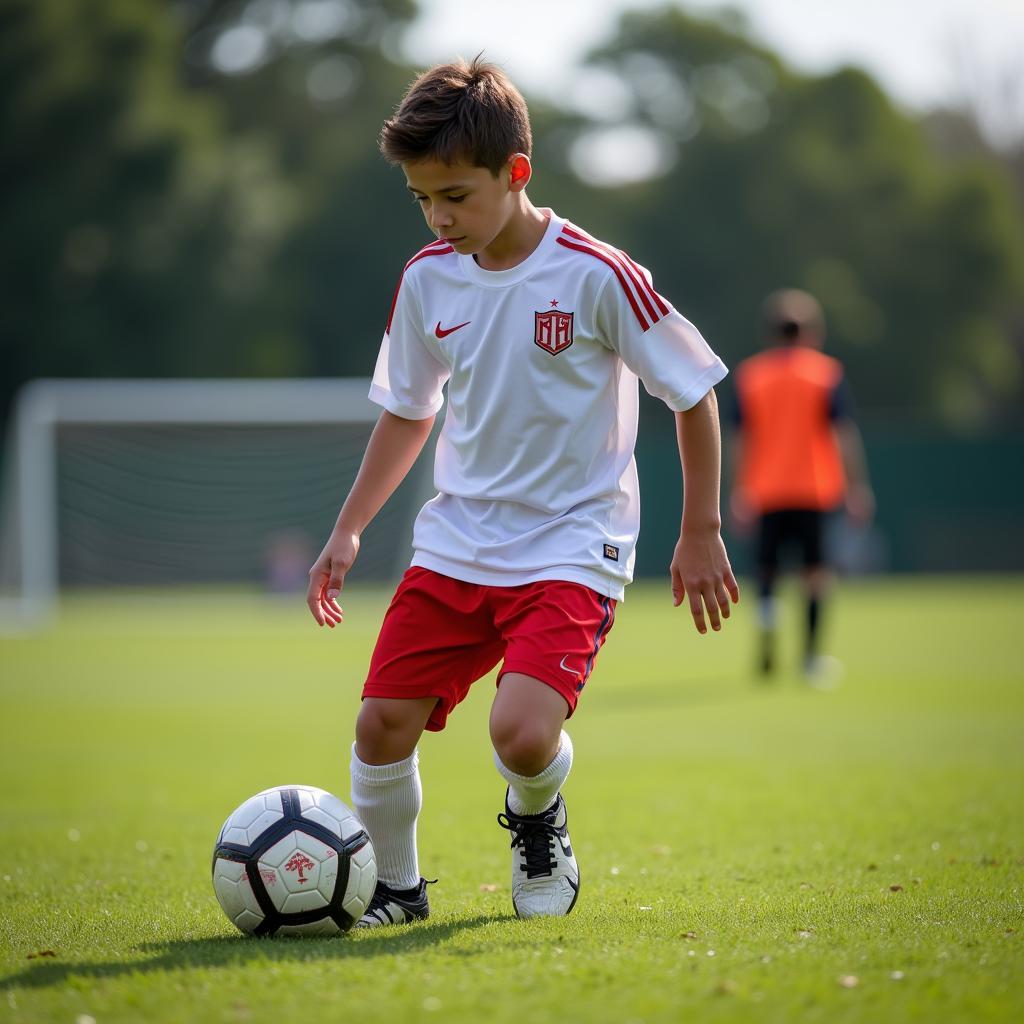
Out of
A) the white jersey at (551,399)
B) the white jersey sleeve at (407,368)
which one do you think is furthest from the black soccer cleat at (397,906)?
the white jersey sleeve at (407,368)

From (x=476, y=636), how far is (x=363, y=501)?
51 cm

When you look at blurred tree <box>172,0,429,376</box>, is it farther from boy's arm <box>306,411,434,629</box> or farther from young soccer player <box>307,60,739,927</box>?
young soccer player <box>307,60,739,927</box>

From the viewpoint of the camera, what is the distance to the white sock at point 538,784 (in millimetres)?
3744

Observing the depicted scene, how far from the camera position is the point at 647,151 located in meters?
43.1

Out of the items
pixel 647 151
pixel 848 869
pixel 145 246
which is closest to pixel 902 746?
pixel 848 869

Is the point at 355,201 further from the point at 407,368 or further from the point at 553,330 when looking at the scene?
the point at 553,330

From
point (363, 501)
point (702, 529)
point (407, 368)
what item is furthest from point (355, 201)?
point (702, 529)

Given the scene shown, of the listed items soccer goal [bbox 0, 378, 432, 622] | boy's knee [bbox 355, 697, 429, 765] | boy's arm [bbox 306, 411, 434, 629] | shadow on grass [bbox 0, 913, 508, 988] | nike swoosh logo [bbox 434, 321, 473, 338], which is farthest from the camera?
soccer goal [bbox 0, 378, 432, 622]

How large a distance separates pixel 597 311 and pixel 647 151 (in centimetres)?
4061

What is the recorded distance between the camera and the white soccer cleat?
378 cm

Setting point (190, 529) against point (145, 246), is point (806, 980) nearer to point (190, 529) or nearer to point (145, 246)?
point (190, 529)

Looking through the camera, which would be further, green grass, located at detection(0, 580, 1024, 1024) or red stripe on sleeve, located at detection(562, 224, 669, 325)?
red stripe on sleeve, located at detection(562, 224, 669, 325)

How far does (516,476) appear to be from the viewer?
3840mm

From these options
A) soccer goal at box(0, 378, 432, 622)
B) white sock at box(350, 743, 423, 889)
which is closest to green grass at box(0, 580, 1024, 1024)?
white sock at box(350, 743, 423, 889)
